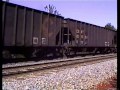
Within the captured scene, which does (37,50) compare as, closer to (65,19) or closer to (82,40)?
(65,19)

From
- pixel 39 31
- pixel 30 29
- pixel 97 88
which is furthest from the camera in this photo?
pixel 39 31

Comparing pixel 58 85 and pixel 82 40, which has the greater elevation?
pixel 82 40

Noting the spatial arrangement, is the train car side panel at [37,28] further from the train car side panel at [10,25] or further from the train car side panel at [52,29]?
the train car side panel at [10,25]

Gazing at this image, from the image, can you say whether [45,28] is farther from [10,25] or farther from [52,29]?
[10,25]

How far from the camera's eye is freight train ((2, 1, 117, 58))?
14969mm

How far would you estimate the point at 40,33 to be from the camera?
1828cm

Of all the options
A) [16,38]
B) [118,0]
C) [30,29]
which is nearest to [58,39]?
[30,29]

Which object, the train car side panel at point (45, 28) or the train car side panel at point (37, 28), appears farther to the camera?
the train car side panel at point (45, 28)

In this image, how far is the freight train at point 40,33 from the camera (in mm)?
14969

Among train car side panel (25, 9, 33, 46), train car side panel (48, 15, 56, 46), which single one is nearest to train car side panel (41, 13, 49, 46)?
train car side panel (48, 15, 56, 46)

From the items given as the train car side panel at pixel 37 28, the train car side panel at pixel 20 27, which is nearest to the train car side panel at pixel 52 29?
the train car side panel at pixel 37 28

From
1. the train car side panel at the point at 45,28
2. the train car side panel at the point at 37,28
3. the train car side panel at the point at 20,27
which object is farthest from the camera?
the train car side panel at the point at 45,28

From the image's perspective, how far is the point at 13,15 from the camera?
15117 millimetres

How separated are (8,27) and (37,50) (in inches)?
170
